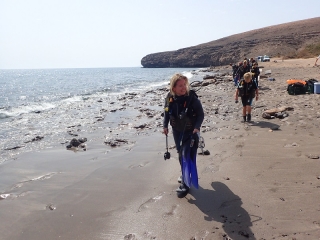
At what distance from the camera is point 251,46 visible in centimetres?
8844

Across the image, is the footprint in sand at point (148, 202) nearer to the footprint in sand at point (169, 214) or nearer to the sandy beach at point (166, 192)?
the sandy beach at point (166, 192)

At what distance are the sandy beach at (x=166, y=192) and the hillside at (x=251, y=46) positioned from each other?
51.7m

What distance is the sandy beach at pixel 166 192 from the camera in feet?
11.0

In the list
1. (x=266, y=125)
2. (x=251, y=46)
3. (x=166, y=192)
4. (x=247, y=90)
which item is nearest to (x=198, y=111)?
(x=166, y=192)

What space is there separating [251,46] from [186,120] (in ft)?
302

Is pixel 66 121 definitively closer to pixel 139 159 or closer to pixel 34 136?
pixel 34 136

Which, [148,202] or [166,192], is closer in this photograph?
[148,202]

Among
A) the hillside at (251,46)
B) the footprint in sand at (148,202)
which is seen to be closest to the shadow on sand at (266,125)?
the footprint in sand at (148,202)

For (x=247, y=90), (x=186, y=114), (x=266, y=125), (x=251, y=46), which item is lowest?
(x=266, y=125)

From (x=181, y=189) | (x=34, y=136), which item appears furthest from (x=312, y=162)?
(x=34, y=136)

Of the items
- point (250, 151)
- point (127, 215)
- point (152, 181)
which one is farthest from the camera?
point (250, 151)

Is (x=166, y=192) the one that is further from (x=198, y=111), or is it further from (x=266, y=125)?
(x=266, y=125)

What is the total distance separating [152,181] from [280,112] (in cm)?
579

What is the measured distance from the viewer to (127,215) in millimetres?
3738
